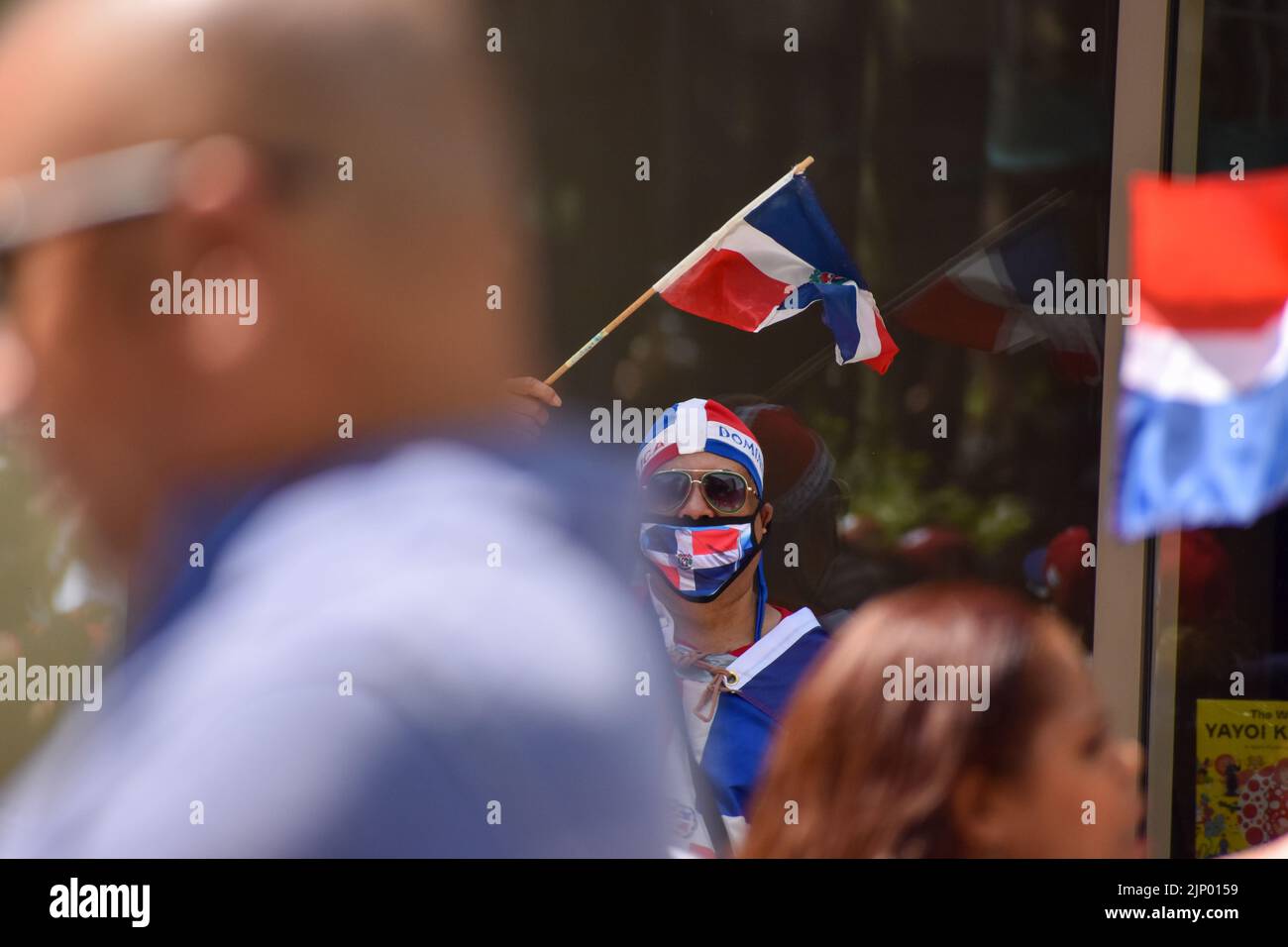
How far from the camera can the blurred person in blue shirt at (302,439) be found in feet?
2.85

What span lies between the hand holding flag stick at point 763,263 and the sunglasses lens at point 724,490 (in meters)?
0.35

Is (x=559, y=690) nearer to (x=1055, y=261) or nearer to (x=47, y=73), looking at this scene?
(x=47, y=73)

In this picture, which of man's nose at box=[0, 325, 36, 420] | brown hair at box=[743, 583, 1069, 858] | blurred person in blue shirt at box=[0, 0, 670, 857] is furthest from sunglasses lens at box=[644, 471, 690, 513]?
man's nose at box=[0, 325, 36, 420]

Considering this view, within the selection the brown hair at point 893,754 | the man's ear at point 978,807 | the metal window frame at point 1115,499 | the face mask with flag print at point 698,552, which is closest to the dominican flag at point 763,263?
the face mask with flag print at point 698,552

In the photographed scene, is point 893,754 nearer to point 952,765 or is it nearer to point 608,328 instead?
point 952,765

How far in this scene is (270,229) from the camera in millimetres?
1211

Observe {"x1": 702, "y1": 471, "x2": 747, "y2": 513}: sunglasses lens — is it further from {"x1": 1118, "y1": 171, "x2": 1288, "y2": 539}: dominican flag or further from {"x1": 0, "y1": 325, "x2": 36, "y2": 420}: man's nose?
{"x1": 0, "y1": 325, "x2": 36, "y2": 420}: man's nose

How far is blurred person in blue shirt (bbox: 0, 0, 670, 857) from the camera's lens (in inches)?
34.2

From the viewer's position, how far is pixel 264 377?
3.68ft

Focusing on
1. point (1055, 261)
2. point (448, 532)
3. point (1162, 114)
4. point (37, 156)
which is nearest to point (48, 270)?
point (37, 156)

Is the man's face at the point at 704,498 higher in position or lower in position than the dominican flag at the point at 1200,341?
lower

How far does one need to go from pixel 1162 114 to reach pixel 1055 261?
453mm

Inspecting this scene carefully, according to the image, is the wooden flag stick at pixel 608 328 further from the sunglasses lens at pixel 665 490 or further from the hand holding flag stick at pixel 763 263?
the sunglasses lens at pixel 665 490

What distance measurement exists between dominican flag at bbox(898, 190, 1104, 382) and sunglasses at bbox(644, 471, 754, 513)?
560 mm
